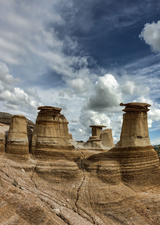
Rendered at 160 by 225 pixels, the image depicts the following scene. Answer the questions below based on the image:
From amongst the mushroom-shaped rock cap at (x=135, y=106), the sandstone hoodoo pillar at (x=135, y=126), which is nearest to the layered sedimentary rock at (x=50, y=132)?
the sandstone hoodoo pillar at (x=135, y=126)

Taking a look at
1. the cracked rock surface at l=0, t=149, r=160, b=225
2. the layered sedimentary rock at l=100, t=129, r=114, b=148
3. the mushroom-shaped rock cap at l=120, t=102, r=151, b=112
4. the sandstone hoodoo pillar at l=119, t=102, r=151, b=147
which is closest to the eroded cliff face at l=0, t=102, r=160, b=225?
the cracked rock surface at l=0, t=149, r=160, b=225

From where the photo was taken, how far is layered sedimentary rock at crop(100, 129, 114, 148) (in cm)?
3831

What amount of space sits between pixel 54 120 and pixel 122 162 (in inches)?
366

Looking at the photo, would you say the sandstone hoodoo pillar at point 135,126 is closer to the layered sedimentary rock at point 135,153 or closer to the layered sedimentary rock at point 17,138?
the layered sedimentary rock at point 135,153

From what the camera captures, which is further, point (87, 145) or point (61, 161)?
point (87, 145)

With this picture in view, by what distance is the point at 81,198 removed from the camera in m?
16.4

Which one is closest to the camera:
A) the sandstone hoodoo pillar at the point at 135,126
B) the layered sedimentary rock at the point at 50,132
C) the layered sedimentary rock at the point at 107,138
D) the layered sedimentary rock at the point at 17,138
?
the sandstone hoodoo pillar at the point at 135,126

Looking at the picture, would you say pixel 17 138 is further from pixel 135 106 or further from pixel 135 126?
pixel 135 106

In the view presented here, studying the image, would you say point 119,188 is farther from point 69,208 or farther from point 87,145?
point 87,145

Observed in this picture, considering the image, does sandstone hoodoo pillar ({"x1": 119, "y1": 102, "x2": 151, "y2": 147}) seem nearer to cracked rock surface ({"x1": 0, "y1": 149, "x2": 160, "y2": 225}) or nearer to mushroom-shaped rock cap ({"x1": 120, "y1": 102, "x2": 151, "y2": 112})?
mushroom-shaped rock cap ({"x1": 120, "y1": 102, "x2": 151, "y2": 112})

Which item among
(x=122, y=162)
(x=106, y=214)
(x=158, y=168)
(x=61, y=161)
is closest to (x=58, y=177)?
(x=61, y=161)

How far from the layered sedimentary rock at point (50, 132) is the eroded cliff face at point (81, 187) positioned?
2.39ft

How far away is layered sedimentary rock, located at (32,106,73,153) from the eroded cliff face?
73 cm

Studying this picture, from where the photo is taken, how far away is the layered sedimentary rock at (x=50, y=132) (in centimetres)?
2062
